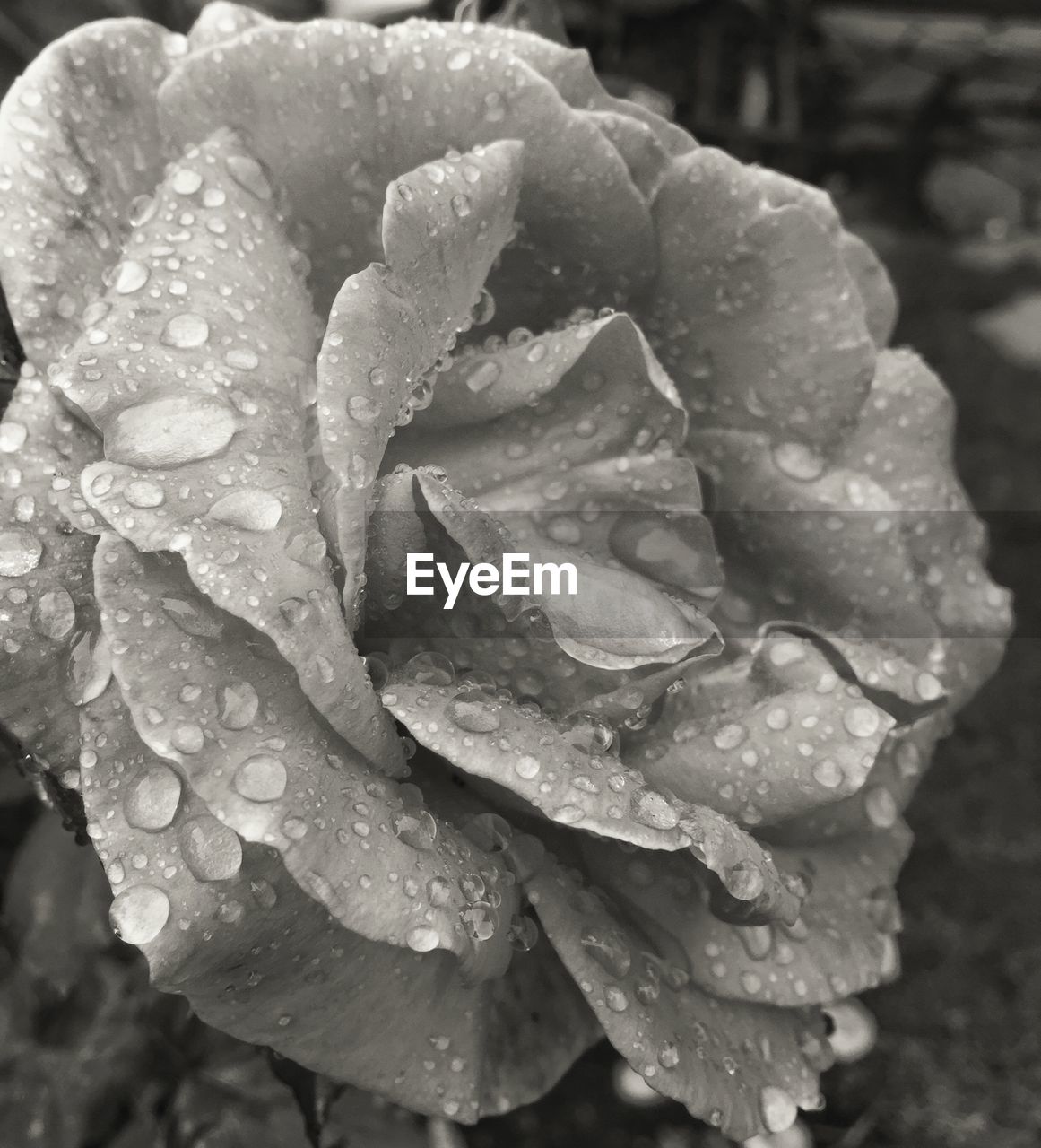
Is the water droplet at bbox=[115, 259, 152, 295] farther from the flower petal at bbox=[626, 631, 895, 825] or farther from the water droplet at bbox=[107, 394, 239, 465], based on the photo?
the flower petal at bbox=[626, 631, 895, 825]

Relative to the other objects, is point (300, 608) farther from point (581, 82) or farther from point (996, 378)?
point (996, 378)

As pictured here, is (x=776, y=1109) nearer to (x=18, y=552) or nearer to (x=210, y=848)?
(x=210, y=848)

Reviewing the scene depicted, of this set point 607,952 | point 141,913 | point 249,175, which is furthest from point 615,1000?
point 249,175

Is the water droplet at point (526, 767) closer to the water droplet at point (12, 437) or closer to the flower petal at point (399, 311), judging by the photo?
the flower petal at point (399, 311)

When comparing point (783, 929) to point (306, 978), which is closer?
point (306, 978)

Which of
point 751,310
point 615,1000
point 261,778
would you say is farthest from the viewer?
point 751,310

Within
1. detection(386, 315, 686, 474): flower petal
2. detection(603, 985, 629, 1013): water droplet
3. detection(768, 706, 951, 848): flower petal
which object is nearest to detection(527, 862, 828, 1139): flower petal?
detection(603, 985, 629, 1013): water droplet

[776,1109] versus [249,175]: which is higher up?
[249,175]
